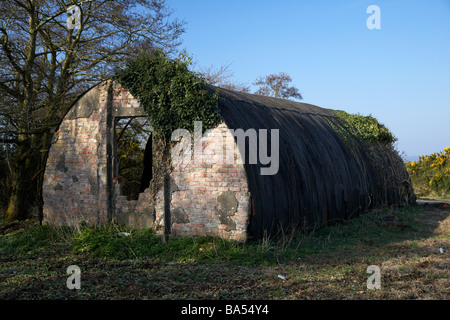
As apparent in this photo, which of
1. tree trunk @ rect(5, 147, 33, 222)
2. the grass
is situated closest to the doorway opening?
tree trunk @ rect(5, 147, 33, 222)

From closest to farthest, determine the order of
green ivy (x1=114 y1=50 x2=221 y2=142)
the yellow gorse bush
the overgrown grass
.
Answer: the overgrown grass
green ivy (x1=114 y1=50 x2=221 y2=142)
the yellow gorse bush

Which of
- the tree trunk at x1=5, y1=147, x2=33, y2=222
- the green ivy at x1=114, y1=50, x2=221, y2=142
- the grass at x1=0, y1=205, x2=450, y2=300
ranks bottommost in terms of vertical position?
the grass at x1=0, y1=205, x2=450, y2=300

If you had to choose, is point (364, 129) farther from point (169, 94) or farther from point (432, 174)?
point (169, 94)

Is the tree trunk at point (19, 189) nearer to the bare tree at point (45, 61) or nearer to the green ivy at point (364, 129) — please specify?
the bare tree at point (45, 61)

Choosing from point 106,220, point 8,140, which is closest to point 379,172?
point 106,220

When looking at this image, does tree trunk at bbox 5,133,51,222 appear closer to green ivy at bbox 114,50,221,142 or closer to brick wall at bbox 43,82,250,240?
brick wall at bbox 43,82,250,240

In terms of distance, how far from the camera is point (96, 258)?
9.22 m

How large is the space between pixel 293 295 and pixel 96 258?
4476 millimetres

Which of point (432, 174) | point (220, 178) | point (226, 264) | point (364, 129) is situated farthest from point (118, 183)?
point (432, 174)

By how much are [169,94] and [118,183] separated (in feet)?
8.62

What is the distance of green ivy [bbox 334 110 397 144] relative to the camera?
16.5 m

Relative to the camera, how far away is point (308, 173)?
37.9ft

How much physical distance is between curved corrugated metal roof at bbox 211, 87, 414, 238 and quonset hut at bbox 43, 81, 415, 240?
0.03 meters

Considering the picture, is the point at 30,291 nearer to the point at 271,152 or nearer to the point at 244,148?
the point at 244,148
